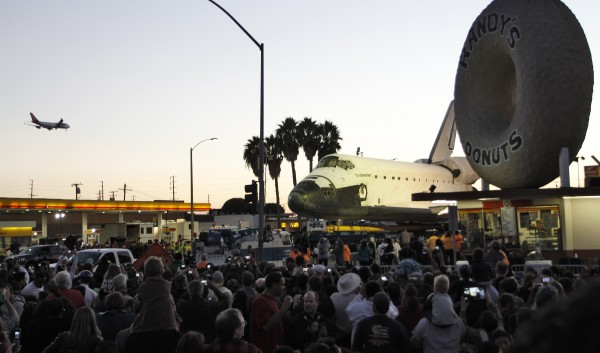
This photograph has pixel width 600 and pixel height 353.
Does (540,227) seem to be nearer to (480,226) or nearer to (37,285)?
(480,226)

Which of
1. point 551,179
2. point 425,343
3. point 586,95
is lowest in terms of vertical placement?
point 425,343

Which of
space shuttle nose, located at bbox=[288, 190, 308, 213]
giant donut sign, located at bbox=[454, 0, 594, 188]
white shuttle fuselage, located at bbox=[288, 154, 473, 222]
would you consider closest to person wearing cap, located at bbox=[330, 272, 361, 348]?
giant donut sign, located at bbox=[454, 0, 594, 188]

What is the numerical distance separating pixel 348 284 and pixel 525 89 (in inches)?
709

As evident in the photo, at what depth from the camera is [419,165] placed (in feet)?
177

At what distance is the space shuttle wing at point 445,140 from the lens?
5931 centimetres

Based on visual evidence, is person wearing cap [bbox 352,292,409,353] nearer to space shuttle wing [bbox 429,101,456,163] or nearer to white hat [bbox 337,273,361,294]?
white hat [bbox 337,273,361,294]

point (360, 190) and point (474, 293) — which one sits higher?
point (360, 190)

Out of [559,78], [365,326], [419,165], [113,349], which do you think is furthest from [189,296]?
[419,165]

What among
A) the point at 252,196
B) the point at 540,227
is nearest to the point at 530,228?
the point at 540,227

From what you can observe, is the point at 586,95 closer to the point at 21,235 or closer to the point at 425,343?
the point at 425,343

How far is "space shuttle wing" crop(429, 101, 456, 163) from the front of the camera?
195 ft

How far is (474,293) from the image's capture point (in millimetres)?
8570

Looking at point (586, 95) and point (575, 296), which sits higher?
point (586, 95)

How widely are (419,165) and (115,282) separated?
45458 millimetres
